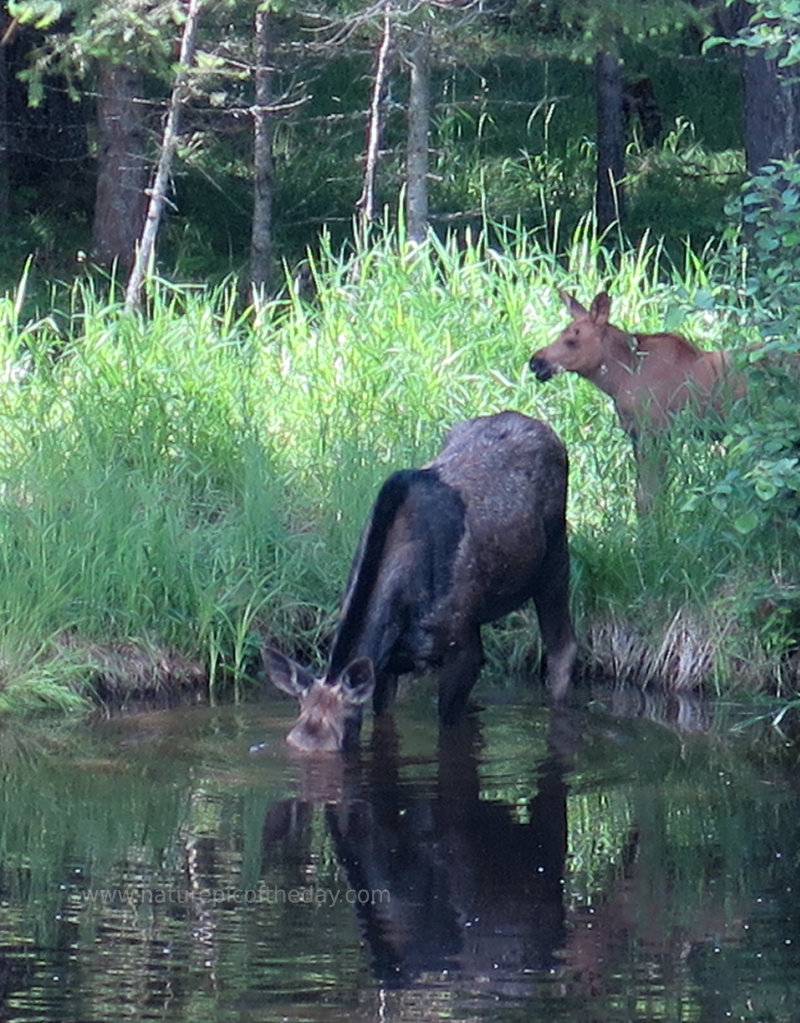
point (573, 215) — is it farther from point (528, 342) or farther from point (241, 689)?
point (241, 689)

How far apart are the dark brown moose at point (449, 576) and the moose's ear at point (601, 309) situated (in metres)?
2.15

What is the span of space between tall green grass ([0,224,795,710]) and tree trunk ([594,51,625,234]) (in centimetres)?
757

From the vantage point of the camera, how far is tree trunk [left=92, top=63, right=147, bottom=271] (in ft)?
60.9

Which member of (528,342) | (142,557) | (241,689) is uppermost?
(528,342)

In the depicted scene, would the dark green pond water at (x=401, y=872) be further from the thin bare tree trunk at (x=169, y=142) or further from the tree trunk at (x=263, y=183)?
the tree trunk at (x=263, y=183)

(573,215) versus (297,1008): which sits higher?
(573,215)

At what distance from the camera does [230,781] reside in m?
7.56

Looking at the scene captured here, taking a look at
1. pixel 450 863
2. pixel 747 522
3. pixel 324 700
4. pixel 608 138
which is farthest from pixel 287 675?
pixel 608 138

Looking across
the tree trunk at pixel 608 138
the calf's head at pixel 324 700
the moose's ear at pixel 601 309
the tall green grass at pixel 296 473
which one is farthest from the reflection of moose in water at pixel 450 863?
the tree trunk at pixel 608 138

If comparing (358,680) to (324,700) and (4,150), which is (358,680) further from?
(4,150)

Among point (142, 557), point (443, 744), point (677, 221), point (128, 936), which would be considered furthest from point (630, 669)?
point (677, 221)

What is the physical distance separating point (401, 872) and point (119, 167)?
45.1ft

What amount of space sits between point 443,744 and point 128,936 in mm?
2784

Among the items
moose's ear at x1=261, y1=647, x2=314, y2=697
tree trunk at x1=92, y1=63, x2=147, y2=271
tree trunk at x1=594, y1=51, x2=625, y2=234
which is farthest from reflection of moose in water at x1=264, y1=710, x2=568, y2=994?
tree trunk at x1=594, y1=51, x2=625, y2=234
